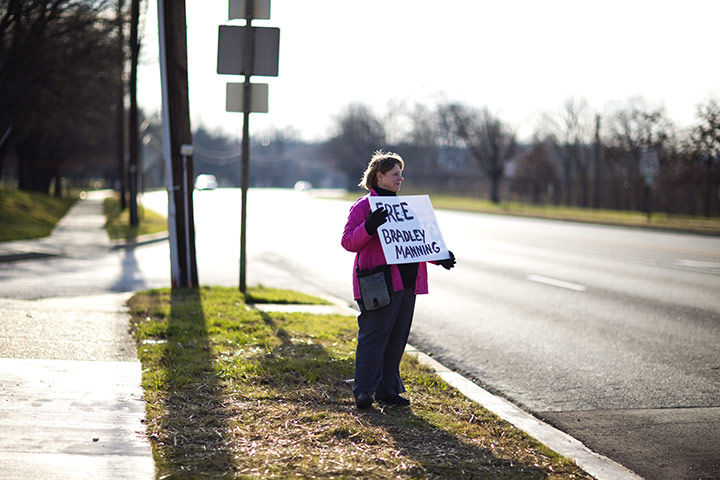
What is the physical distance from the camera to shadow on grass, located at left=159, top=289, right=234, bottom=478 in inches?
153

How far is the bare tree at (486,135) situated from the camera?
60.8 meters

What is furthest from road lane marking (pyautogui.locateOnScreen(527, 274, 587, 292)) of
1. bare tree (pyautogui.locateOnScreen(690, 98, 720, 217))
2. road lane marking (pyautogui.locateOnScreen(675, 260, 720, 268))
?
bare tree (pyautogui.locateOnScreen(690, 98, 720, 217))

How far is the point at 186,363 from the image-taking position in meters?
5.95

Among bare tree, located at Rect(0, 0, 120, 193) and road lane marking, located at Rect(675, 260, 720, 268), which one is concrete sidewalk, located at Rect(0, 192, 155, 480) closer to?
road lane marking, located at Rect(675, 260, 720, 268)

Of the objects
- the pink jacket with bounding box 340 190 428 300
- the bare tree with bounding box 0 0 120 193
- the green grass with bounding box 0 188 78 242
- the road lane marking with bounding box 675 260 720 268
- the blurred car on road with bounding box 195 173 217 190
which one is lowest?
the road lane marking with bounding box 675 260 720 268

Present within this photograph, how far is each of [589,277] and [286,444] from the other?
1006 cm

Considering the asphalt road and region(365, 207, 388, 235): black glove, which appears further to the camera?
the asphalt road

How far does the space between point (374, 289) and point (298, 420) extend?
958 mm

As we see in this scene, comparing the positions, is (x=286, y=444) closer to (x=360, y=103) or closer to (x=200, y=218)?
(x=200, y=218)

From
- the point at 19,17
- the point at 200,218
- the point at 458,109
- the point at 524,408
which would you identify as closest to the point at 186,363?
the point at 524,408

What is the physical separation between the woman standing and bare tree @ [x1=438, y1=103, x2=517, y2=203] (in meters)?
56.3

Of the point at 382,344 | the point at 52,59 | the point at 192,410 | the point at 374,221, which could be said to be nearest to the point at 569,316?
the point at 382,344

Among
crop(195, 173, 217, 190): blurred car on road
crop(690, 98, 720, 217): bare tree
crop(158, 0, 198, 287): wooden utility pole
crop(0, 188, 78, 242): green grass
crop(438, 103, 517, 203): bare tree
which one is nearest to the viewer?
crop(158, 0, 198, 287): wooden utility pole

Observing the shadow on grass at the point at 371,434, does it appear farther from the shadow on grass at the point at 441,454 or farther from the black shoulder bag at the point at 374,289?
the black shoulder bag at the point at 374,289
